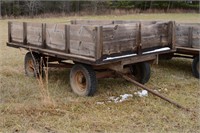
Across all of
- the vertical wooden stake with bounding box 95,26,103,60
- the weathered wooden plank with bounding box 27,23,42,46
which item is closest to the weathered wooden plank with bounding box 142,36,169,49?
the vertical wooden stake with bounding box 95,26,103,60

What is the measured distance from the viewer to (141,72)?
6.38 meters

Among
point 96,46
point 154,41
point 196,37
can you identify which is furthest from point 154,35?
point 96,46

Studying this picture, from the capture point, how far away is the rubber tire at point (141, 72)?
6.29m

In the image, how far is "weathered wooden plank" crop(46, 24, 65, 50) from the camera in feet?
18.3

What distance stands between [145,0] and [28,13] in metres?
13.5

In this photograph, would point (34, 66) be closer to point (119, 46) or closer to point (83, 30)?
point (83, 30)

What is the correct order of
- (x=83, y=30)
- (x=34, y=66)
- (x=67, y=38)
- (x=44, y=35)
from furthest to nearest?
(x=34, y=66) → (x=44, y=35) → (x=67, y=38) → (x=83, y=30)

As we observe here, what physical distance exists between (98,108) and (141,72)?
1868 mm

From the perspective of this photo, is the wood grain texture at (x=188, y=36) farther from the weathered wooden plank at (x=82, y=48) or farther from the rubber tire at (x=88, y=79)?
the weathered wooden plank at (x=82, y=48)

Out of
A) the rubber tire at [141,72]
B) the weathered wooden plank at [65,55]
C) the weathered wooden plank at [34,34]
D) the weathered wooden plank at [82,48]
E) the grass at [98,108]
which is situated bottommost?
the grass at [98,108]

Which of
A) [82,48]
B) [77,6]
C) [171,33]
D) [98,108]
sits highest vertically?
[77,6]

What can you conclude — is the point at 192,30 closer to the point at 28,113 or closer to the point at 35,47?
the point at 35,47

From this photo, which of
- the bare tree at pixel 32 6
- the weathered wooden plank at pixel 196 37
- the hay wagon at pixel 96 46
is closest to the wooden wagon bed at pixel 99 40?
the hay wagon at pixel 96 46

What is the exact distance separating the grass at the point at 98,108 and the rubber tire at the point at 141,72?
18 centimetres
